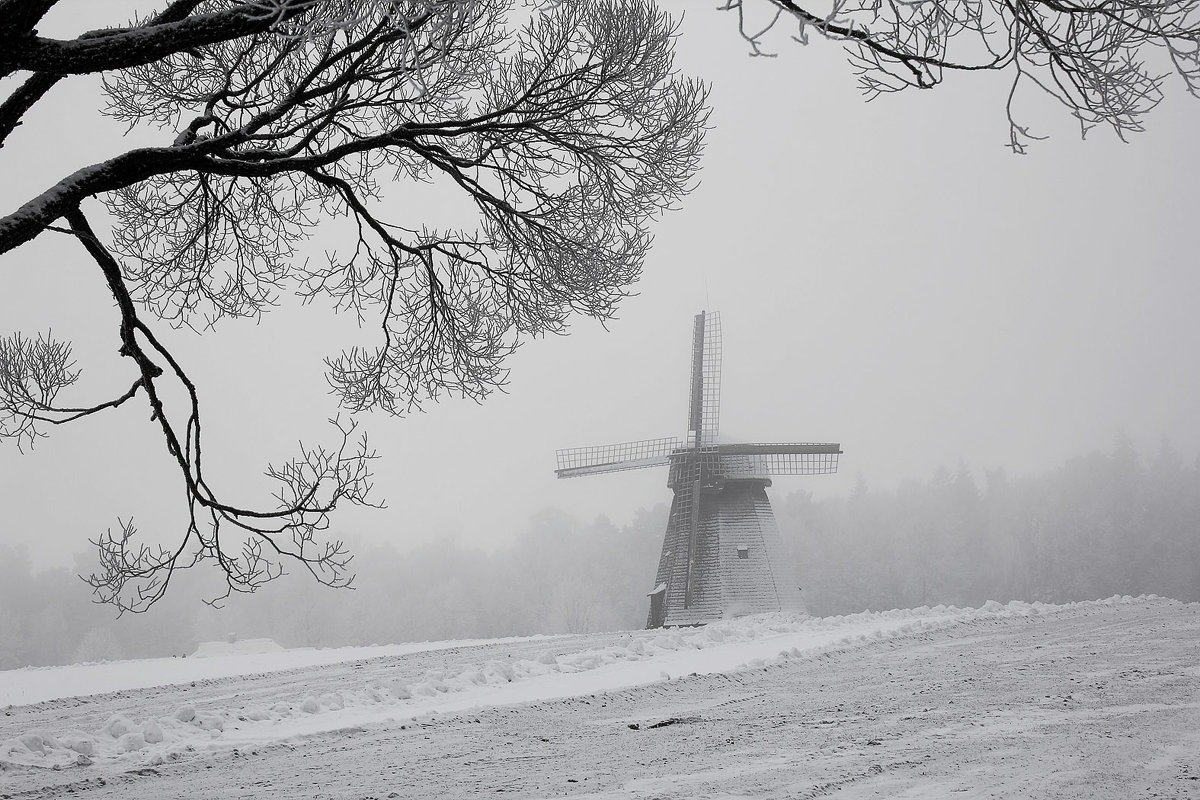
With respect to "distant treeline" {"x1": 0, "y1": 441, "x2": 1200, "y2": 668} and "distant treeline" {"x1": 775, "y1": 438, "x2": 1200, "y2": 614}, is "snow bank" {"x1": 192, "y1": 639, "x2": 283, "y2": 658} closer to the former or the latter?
"distant treeline" {"x1": 0, "y1": 441, "x2": 1200, "y2": 668}

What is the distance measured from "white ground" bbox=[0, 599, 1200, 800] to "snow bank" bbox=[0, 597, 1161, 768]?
→ 0.03 m

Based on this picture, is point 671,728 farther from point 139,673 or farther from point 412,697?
point 139,673

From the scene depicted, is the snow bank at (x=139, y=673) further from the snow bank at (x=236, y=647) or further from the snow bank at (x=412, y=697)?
the snow bank at (x=236, y=647)

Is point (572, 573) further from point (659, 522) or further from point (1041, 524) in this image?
point (1041, 524)

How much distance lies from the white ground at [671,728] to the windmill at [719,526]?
15.4 m

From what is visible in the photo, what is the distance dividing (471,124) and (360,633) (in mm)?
64768

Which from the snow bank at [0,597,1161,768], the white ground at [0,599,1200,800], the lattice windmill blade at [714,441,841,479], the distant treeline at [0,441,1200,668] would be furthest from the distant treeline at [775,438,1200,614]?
the white ground at [0,599,1200,800]

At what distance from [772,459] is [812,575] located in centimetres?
3120

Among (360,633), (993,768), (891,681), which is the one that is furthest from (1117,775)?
(360,633)

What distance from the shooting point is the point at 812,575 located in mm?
60688

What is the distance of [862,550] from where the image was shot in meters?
63.4

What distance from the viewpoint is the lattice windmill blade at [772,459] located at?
30.2m

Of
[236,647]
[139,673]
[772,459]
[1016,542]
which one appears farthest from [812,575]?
[139,673]

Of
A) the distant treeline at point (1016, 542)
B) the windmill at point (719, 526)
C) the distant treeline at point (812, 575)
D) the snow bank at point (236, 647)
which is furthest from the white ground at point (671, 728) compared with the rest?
the distant treeline at point (812, 575)
